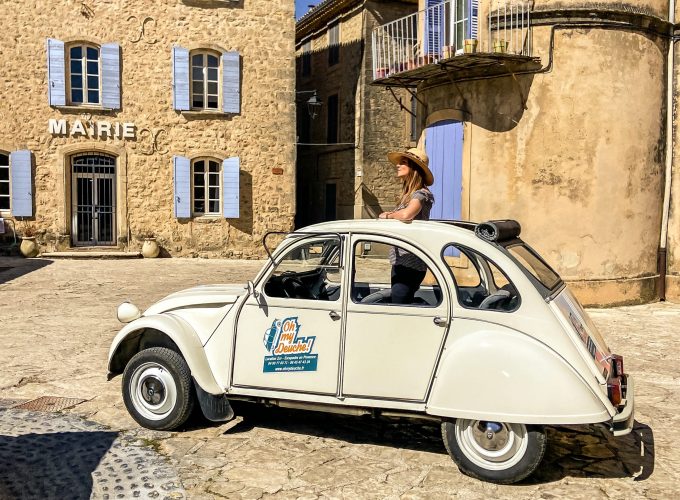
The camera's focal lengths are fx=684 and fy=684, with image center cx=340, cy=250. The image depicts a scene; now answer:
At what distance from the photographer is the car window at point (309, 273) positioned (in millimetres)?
4594

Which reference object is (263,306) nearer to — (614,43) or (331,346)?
(331,346)

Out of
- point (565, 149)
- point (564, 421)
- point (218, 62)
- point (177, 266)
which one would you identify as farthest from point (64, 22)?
point (564, 421)

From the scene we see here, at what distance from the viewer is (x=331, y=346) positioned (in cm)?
435

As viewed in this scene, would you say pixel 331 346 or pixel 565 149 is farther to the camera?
pixel 565 149

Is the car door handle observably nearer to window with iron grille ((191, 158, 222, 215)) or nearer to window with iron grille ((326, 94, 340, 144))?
window with iron grille ((191, 158, 222, 215))

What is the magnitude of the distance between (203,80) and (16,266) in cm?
699

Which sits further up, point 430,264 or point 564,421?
point 430,264

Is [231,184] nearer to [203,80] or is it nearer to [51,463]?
[203,80]

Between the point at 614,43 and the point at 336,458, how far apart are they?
879 centimetres

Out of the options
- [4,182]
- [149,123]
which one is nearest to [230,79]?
[149,123]

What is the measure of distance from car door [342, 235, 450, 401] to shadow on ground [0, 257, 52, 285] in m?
10.6

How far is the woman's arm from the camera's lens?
4727mm

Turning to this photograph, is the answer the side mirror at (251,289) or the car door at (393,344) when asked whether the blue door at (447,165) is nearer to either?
the side mirror at (251,289)

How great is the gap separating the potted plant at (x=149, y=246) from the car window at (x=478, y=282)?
569 inches
